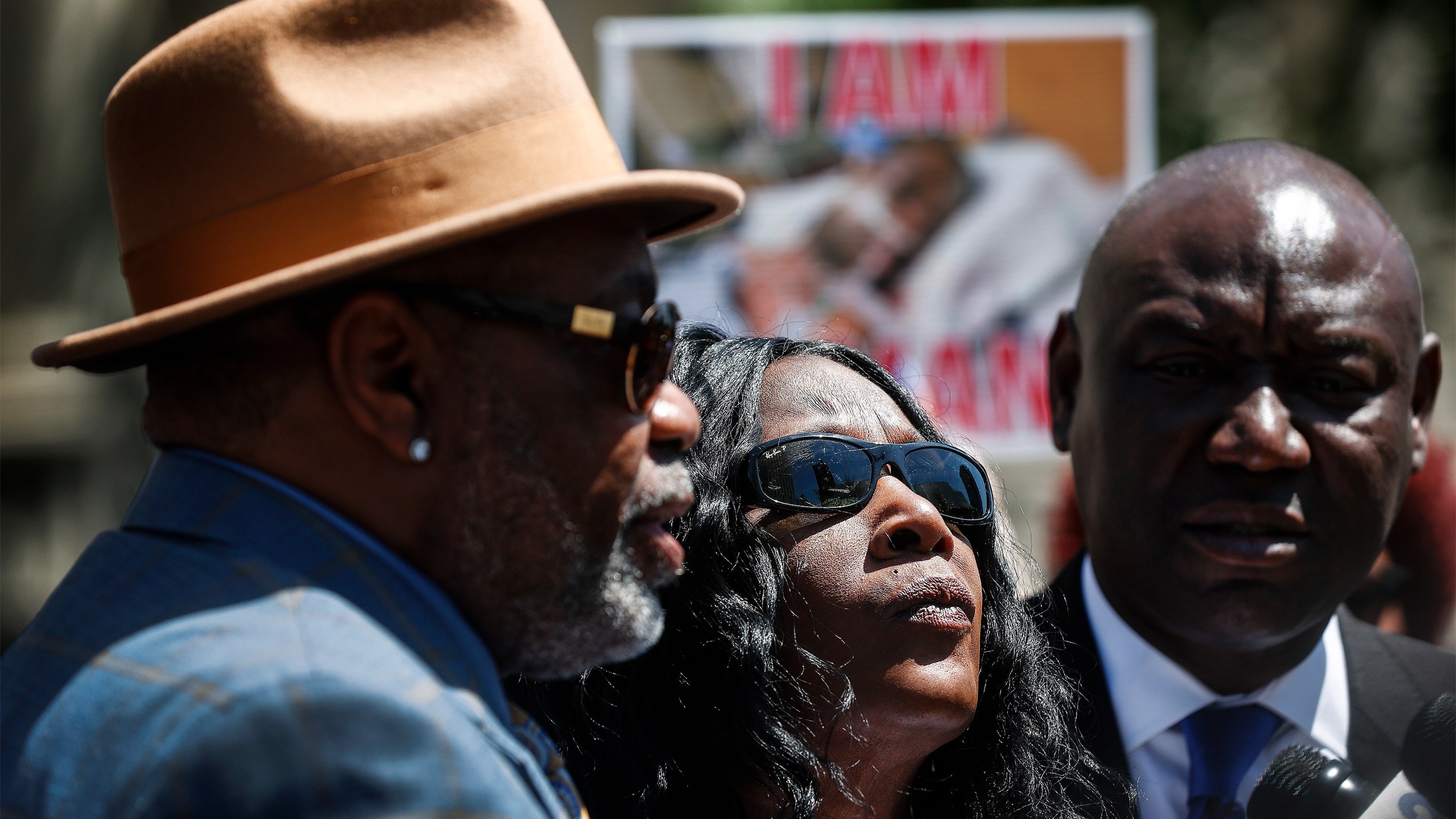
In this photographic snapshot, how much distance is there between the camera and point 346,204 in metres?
1.48

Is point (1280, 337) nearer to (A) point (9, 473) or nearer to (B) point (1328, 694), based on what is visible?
(B) point (1328, 694)

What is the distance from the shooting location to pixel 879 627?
2180 millimetres

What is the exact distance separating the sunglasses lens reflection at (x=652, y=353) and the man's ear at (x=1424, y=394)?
75.1 inches

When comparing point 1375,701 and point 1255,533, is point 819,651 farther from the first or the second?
point 1375,701

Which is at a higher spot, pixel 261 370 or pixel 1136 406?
pixel 261 370

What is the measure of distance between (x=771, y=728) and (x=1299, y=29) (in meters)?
8.95

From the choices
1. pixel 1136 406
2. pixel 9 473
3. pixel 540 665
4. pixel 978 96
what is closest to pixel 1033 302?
pixel 978 96

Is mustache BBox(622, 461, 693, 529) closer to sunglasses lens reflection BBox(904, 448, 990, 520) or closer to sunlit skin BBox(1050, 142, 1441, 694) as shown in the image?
sunglasses lens reflection BBox(904, 448, 990, 520)

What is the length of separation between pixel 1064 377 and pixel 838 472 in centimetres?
101

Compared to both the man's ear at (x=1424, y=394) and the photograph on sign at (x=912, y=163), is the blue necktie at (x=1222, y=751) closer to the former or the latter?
the man's ear at (x=1424, y=394)

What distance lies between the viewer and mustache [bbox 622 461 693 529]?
5.38 ft

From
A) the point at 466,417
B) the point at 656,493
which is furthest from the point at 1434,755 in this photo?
the point at 466,417

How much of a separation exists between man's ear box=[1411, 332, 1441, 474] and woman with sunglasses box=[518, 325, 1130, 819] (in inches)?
41.5

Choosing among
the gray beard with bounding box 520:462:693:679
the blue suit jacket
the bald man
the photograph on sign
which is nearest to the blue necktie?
the bald man
